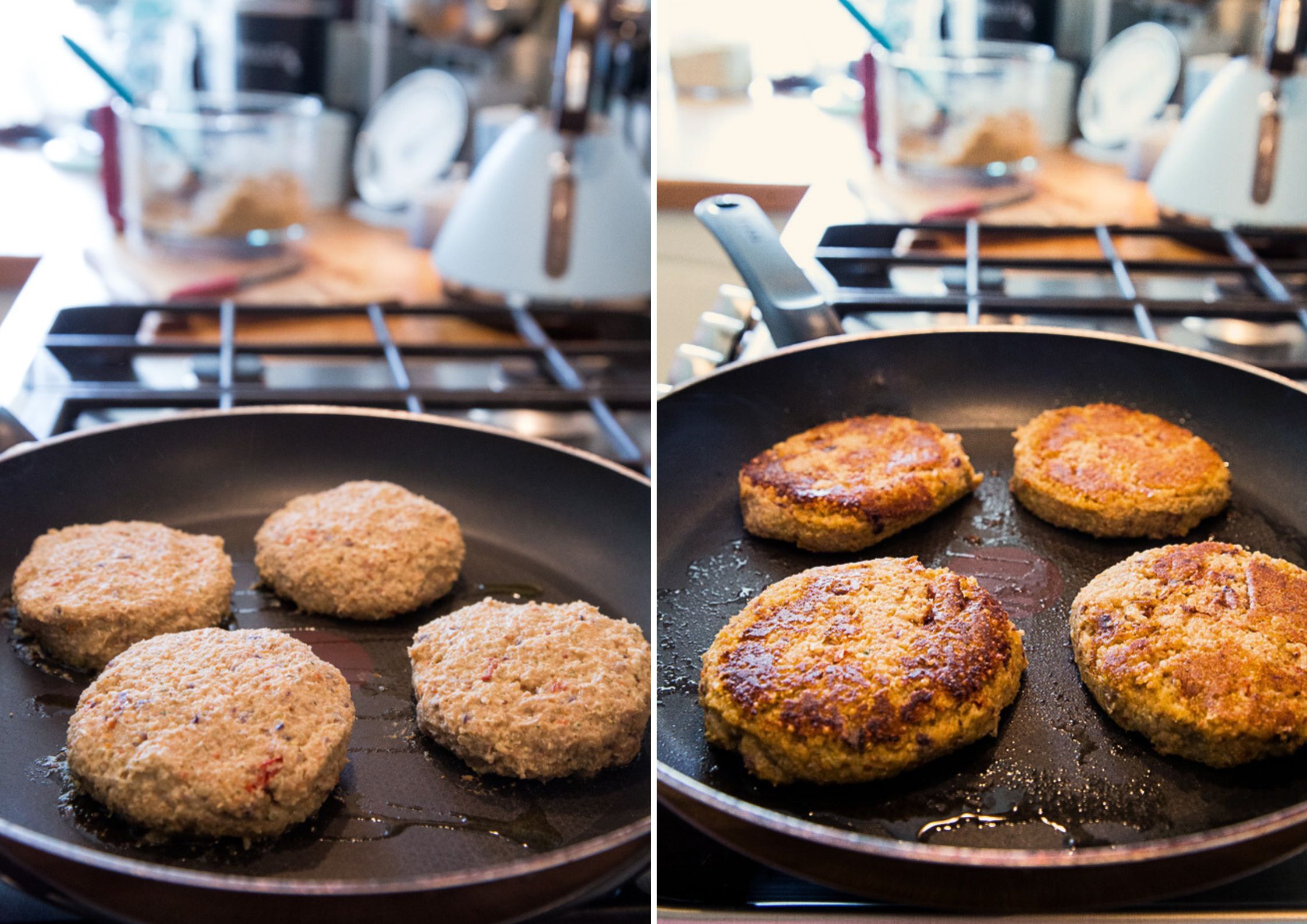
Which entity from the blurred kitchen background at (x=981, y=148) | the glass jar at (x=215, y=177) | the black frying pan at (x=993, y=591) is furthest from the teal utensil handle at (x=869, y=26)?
the glass jar at (x=215, y=177)

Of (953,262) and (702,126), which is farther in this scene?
(953,262)

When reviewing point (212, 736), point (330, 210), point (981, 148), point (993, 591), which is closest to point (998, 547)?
point (993, 591)

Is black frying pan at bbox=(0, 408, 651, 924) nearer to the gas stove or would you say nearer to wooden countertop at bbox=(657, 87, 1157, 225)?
the gas stove

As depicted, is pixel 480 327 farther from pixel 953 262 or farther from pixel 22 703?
pixel 22 703

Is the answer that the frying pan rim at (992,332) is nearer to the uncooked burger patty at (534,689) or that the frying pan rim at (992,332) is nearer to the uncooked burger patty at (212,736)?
the uncooked burger patty at (534,689)

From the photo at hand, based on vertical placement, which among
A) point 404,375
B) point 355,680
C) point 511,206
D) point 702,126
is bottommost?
point 355,680

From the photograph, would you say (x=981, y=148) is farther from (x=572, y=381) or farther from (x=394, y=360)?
(x=394, y=360)

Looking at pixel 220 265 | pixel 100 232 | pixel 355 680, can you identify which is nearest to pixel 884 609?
pixel 355 680
